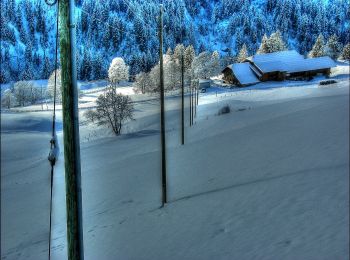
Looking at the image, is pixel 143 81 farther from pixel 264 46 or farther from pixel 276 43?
pixel 276 43

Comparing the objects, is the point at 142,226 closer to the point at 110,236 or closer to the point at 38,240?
the point at 110,236

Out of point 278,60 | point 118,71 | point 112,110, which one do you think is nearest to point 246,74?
point 278,60

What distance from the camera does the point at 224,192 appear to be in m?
13.4

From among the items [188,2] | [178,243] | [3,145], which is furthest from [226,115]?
[3,145]

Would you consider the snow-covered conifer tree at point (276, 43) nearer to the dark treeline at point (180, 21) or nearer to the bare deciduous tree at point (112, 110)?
the dark treeline at point (180, 21)

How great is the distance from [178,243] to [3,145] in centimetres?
Result: 549

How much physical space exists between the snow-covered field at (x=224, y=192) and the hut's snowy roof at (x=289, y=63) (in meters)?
0.98

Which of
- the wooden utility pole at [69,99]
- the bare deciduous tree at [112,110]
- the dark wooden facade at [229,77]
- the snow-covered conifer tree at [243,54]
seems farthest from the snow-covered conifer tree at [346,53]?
the bare deciduous tree at [112,110]

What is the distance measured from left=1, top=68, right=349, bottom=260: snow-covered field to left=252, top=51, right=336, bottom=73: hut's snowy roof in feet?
3.23

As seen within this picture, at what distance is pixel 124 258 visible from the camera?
33.0 ft

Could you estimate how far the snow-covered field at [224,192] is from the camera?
8.70 metres

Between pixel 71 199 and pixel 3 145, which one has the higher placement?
pixel 3 145

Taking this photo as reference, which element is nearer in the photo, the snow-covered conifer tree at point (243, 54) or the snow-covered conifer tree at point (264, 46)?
the snow-covered conifer tree at point (264, 46)

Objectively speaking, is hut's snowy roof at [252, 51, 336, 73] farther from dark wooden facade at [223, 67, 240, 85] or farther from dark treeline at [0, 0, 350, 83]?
dark wooden facade at [223, 67, 240, 85]
